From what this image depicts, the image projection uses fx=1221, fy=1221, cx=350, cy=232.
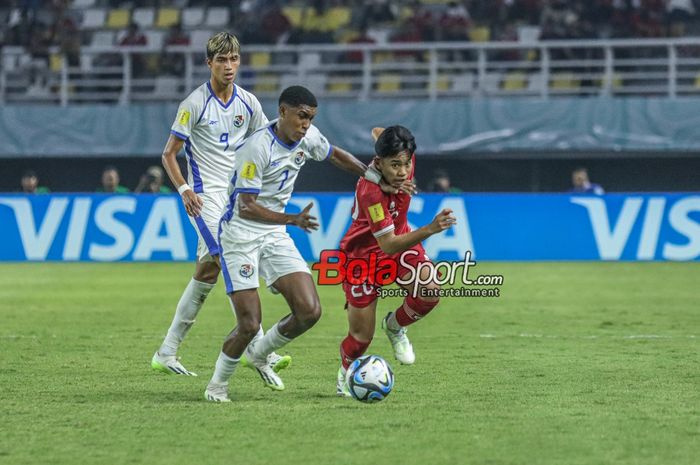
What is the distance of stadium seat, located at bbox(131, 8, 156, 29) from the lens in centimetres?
2819

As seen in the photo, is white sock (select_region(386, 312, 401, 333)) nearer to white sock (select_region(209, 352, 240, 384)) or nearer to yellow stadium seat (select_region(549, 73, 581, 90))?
white sock (select_region(209, 352, 240, 384))

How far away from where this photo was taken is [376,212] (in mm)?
7824

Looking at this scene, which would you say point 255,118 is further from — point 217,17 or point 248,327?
point 217,17

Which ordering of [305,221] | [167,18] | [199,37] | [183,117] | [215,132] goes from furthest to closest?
[167,18] → [199,37] → [215,132] → [183,117] → [305,221]

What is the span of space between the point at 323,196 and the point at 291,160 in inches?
499

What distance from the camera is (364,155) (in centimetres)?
2614

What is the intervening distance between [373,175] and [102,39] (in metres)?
21.2

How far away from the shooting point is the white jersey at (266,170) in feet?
25.2

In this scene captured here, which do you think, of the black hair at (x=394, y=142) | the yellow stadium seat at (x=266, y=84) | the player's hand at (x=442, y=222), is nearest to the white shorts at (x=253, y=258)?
the black hair at (x=394, y=142)

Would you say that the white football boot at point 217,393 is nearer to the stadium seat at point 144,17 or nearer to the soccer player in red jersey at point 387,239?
the soccer player in red jersey at point 387,239

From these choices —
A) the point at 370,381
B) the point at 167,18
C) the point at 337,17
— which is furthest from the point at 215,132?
the point at 167,18

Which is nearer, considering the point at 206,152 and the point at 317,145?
the point at 317,145

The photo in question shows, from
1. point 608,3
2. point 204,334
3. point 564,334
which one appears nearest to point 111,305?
point 204,334

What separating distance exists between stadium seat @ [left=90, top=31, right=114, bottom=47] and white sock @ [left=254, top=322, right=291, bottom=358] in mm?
20782
